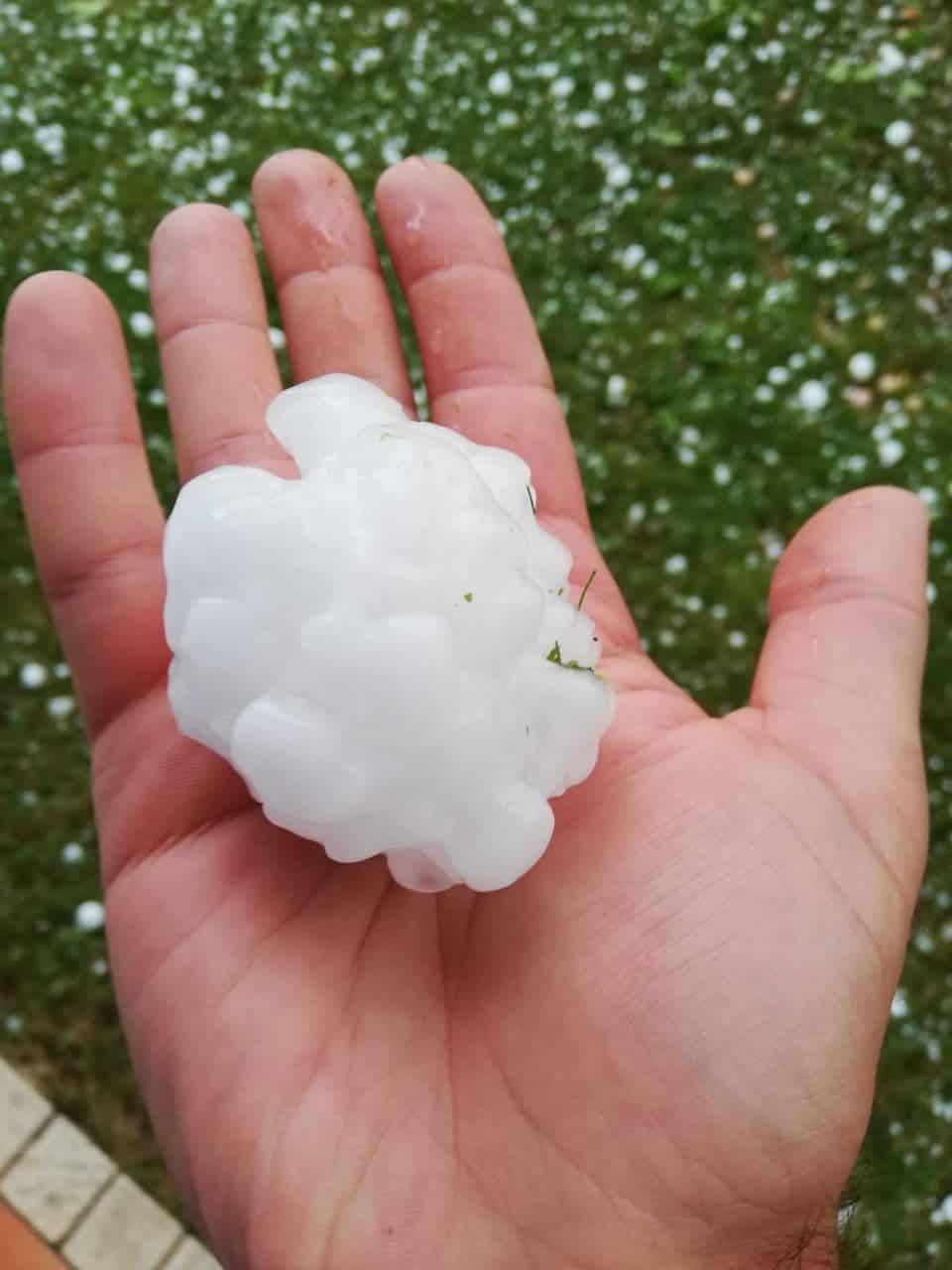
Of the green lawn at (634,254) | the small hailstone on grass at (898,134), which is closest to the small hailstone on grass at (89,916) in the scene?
the green lawn at (634,254)

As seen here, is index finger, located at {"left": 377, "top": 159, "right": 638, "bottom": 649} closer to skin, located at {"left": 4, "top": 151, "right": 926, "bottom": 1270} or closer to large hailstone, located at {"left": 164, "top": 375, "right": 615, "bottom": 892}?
skin, located at {"left": 4, "top": 151, "right": 926, "bottom": 1270}

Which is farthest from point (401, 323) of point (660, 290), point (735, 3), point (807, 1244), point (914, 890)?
point (807, 1244)

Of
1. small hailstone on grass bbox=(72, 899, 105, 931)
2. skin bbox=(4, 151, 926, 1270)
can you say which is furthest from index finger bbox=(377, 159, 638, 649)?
small hailstone on grass bbox=(72, 899, 105, 931)

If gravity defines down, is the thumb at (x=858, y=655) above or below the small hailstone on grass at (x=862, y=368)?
above

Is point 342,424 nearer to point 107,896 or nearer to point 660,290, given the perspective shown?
point 107,896

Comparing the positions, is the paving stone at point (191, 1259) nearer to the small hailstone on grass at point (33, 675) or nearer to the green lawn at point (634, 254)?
the green lawn at point (634, 254)

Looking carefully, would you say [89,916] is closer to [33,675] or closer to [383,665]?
[33,675]

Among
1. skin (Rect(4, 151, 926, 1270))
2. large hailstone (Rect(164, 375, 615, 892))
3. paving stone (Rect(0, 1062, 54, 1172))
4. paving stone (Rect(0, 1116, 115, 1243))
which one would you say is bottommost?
paving stone (Rect(0, 1116, 115, 1243))
